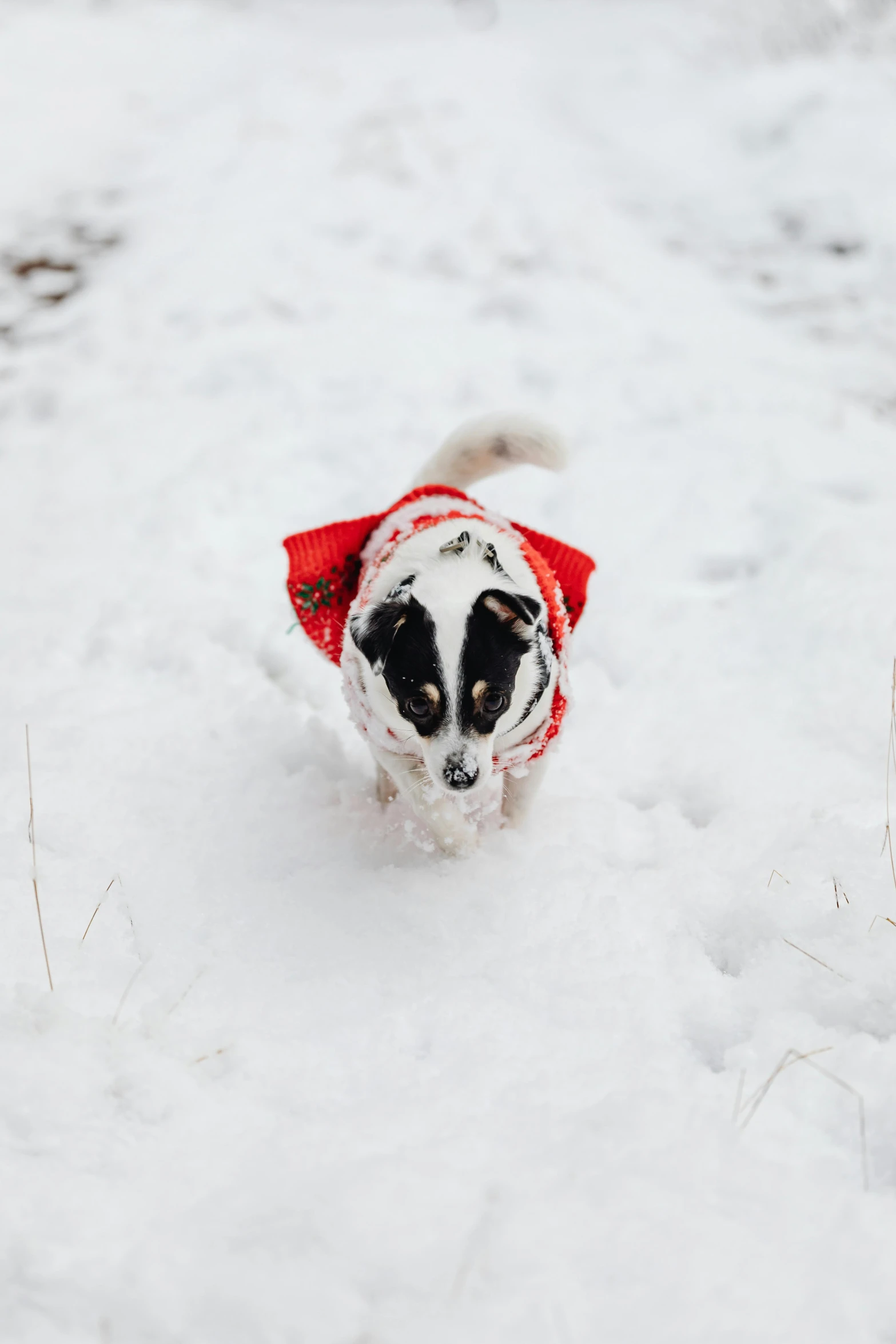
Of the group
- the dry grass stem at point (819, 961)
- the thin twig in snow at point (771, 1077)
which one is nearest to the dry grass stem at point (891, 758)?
the dry grass stem at point (819, 961)

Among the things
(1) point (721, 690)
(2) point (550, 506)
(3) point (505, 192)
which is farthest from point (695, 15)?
(1) point (721, 690)

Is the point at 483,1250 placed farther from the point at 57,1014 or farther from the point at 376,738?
the point at 376,738

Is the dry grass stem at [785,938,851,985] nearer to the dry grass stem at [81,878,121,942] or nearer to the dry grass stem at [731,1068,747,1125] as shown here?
the dry grass stem at [731,1068,747,1125]

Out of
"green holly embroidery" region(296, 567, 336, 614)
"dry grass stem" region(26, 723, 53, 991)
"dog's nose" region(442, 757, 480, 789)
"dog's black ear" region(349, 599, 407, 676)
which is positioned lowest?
"dry grass stem" region(26, 723, 53, 991)

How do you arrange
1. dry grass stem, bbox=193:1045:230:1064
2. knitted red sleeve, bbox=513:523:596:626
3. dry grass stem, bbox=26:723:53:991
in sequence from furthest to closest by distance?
knitted red sleeve, bbox=513:523:596:626
dry grass stem, bbox=26:723:53:991
dry grass stem, bbox=193:1045:230:1064

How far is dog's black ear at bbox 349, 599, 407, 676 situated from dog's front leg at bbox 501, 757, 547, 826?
0.65 m

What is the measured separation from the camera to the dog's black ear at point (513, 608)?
7.02 feet

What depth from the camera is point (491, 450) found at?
2822 millimetres

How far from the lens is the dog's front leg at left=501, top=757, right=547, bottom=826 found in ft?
8.57

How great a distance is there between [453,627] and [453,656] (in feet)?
0.23

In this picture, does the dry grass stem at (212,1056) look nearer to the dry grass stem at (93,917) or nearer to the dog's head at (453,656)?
the dry grass stem at (93,917)

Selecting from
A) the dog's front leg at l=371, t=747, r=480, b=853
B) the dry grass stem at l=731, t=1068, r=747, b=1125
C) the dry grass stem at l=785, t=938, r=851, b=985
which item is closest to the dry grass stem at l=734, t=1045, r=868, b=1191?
the dry grass stem at l=731, t=1068, r=747, b=1125

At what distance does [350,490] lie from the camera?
433 cm

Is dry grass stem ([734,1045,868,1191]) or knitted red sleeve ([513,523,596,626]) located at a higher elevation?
knitted red sleeve ([513,523,596,626])
